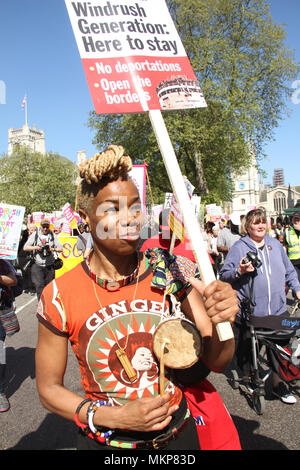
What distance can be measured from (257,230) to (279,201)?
10192 cm

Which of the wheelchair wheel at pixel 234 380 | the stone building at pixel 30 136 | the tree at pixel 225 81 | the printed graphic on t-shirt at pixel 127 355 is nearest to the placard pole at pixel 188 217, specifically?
the printed graphic on t-shirt at pixel 127 355

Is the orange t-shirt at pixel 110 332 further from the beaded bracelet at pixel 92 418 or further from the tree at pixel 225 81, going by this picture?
the tree at pixel 225 81

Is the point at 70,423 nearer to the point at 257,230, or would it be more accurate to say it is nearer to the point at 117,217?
the point at 257,230

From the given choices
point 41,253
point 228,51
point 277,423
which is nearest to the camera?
point 277,423

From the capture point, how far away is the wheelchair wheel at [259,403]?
3.51 meters

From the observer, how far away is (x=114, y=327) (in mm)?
1457

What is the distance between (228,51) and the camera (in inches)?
850

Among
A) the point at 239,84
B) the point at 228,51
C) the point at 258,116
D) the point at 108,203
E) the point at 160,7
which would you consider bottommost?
the point at 108,203

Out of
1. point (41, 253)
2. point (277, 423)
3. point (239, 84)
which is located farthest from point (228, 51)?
point (277, 423)

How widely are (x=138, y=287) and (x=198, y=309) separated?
0.84 feet

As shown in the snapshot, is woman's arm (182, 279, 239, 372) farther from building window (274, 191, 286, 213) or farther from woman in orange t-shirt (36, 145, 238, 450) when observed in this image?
building window (274, 191, 286, 213)

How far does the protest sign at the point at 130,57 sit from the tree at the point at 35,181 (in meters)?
42.2

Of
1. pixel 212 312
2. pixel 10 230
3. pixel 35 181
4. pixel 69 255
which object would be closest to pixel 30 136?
pixel 35 181
